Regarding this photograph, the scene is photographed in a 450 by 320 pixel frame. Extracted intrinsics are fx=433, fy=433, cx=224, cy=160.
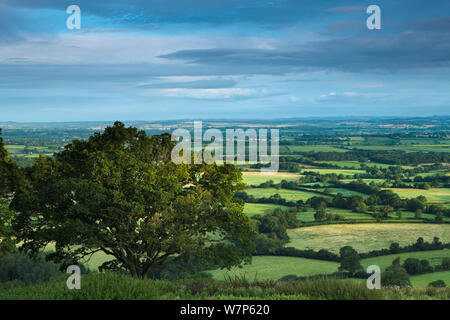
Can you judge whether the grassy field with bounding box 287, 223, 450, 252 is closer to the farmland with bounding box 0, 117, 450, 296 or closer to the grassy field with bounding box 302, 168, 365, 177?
the farmland with bounding box 0, 117, 450, 296

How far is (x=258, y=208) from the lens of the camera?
93.2 meters

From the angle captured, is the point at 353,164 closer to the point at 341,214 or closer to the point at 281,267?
the point at 341,214

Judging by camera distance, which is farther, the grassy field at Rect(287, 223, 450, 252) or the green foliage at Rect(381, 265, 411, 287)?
the grassy field at Rect(287, 223, 450, 252)

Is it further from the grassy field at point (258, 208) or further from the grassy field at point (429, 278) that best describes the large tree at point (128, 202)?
the grassy field at point (258, 208)

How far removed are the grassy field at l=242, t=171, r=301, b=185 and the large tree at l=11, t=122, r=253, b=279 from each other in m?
97.6

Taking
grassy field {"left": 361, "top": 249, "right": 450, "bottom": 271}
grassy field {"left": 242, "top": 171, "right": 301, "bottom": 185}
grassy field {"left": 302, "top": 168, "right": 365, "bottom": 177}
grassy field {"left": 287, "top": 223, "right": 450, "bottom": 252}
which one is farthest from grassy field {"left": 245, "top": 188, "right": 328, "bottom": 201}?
grassy field {"left": 361, "top": 249, "right": 450, "bottom": 271}

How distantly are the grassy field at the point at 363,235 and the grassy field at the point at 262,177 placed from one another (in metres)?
45.2

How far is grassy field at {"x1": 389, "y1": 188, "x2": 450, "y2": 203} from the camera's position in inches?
3937

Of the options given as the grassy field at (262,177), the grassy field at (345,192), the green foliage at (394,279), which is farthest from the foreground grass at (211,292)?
the grassy field at (262,177)

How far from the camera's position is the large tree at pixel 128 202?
2119cm
